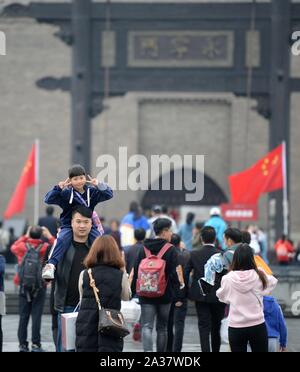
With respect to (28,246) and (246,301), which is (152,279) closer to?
(28,246)

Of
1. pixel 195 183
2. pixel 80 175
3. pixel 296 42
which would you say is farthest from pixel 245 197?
pixel 80 175

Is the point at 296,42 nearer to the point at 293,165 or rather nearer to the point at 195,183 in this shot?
the point at 293,165

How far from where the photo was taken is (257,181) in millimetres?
25500

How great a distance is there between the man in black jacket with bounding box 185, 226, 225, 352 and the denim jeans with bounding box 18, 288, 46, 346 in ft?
7.52

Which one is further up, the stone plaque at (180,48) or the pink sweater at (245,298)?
the stone plaque at (180,48)

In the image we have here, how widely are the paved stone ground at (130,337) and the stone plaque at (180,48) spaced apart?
14.3m

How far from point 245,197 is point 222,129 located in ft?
24.0

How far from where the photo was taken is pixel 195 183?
78.5 ft

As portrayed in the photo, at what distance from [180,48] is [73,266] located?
71.4ft

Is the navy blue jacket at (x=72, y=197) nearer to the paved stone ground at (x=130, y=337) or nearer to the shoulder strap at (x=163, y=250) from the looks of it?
the shoulder strap at (x=163, y=250)

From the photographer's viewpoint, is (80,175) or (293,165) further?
(293,165)

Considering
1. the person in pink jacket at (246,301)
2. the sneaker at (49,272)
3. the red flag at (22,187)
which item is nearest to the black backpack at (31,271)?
the sneaker at (49,272)

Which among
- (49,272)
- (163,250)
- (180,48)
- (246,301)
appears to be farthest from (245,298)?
(180,48)

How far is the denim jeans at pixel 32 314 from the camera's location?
47.5 feet
